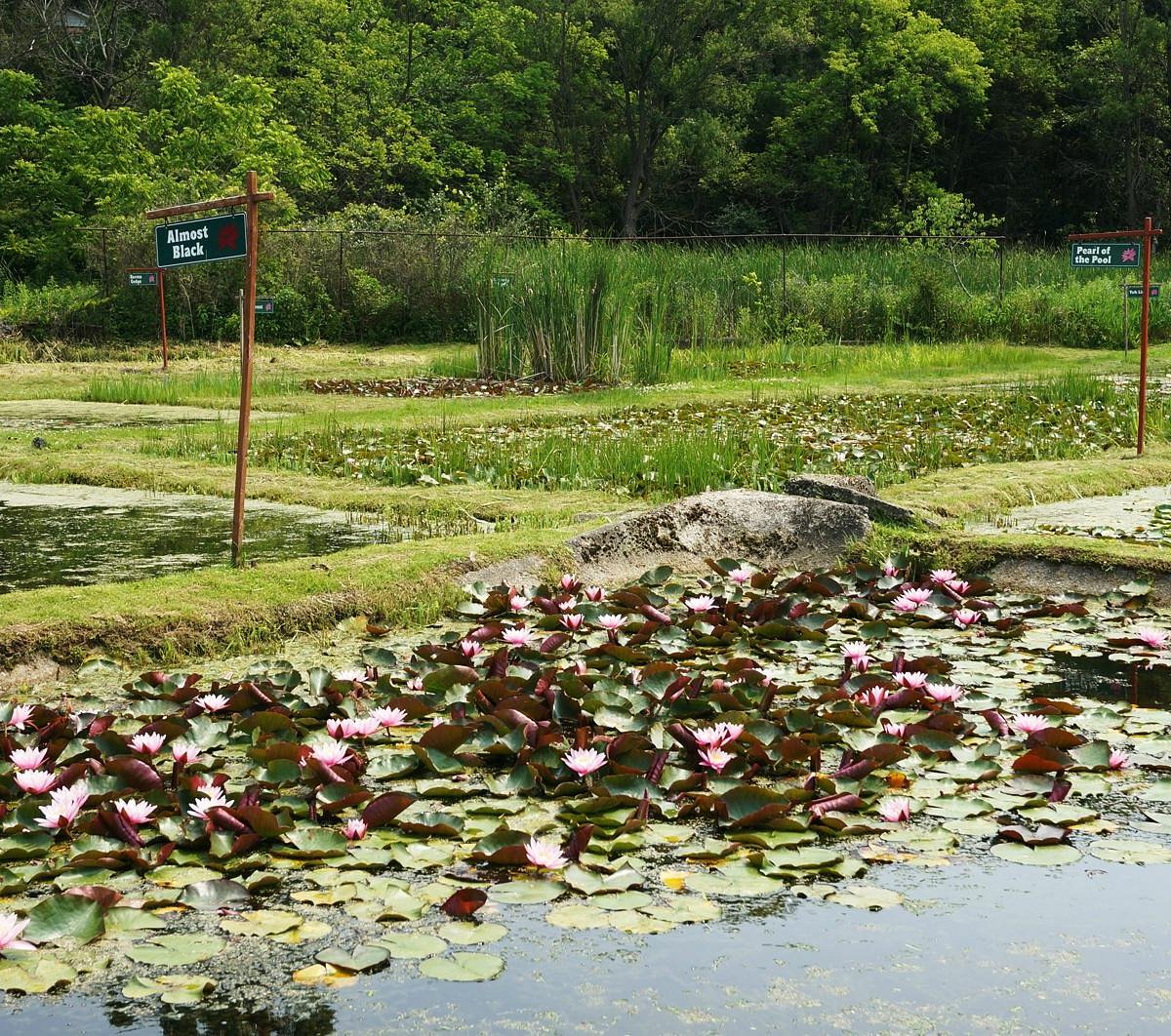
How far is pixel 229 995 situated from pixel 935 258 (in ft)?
70.3

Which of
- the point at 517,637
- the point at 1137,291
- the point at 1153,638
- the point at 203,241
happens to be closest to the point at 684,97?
the point at 1137,291

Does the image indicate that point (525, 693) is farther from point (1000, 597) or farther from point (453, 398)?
point (453, 398)

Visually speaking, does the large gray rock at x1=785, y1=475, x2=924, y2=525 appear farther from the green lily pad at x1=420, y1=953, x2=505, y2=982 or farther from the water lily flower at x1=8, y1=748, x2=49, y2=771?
the green lily pad at x1=420, y1=953, x2=505, y2=982

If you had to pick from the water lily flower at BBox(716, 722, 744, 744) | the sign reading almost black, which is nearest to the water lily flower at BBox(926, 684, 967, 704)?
the water lily flower at BBox(716, 722, 744, 744)

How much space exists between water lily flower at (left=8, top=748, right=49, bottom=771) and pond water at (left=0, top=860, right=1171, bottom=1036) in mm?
896

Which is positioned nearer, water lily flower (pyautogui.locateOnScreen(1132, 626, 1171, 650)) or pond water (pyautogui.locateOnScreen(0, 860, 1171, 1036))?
pond water (pyautogui.locateOnScreen(0, 860, 1171, 1036))

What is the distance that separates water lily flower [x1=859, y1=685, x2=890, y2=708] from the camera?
3.51 m

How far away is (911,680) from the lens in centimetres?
360

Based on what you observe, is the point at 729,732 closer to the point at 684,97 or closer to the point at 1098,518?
the point at 1098,518

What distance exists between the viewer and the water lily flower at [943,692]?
3520 mm

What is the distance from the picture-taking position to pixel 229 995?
2.13 metres

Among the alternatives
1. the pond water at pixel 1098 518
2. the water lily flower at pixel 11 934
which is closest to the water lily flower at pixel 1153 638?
the pond water at pixel 1098 518

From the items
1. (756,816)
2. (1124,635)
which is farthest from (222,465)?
(756,816)

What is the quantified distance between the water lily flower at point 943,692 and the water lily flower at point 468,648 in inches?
48.5
